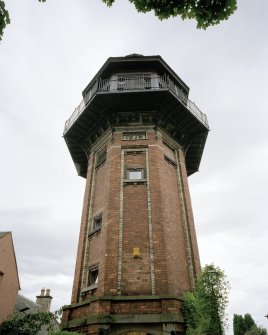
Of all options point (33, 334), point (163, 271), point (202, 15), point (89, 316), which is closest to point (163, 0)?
point (202, 15)

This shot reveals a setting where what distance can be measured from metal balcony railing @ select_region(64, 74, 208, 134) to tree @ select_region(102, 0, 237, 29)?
8.78 meters

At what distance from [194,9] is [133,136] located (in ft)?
31.1

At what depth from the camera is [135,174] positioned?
44.0 ft

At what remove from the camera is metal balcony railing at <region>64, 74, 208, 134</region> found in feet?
47.5

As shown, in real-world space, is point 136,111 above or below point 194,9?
above

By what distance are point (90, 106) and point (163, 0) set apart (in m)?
9.92

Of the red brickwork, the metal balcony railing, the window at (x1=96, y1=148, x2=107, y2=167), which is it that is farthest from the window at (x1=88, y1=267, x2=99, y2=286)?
the metal balcony railing

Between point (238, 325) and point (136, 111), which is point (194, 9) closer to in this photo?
point (136, 111)

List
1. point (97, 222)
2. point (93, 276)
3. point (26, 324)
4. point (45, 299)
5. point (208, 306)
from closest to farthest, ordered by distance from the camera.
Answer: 1. point (208, 306)
2. point (93, 276)
3. point (97, 222)
4. point (26, 324)
5. point (45, 299)

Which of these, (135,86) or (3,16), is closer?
(3,16)

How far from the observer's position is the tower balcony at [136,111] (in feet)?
46.5

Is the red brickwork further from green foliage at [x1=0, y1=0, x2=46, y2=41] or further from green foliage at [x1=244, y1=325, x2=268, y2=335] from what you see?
green foliage at [x1=244, y1=325, x2=268, y2=335]

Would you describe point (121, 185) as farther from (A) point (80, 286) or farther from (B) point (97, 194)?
(A) point (80, 286)

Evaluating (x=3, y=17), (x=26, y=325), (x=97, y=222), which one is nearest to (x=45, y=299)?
(x=26, y=325)
